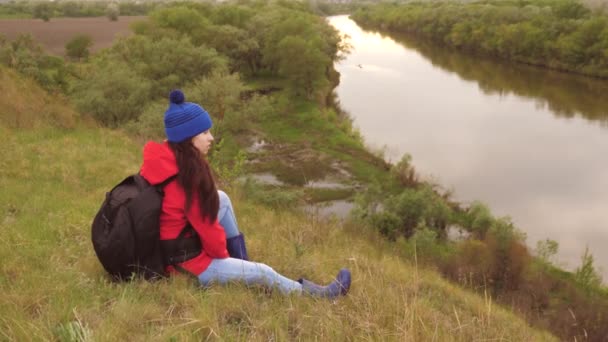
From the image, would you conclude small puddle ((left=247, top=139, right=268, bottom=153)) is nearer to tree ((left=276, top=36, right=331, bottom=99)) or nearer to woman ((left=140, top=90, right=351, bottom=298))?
tree ((left=276, top=36, right=331, bottom=99))

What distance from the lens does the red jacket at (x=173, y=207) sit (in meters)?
2.77

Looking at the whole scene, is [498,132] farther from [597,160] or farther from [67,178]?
[67,178]

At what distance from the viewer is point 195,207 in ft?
9.07

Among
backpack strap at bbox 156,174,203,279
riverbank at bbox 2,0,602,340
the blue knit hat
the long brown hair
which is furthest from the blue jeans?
the blue knit hat

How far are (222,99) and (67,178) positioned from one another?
15742 millimetres

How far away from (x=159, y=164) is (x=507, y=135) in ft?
78.8

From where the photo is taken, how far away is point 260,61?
3947cm

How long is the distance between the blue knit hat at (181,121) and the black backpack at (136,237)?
0.25 meters

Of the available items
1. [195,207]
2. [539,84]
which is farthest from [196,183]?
[539,84]

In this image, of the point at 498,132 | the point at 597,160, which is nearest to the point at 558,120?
the point at 498,132

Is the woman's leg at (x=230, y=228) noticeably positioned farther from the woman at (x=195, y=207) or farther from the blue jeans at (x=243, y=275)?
the blue jeans at (x=243, y=275)

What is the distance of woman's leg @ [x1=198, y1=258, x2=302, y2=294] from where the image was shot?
9.46 ft

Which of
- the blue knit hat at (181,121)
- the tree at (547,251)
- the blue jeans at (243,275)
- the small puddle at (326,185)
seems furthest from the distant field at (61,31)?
the blue jeans at (243,275)

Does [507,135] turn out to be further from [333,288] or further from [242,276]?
[242,276]
